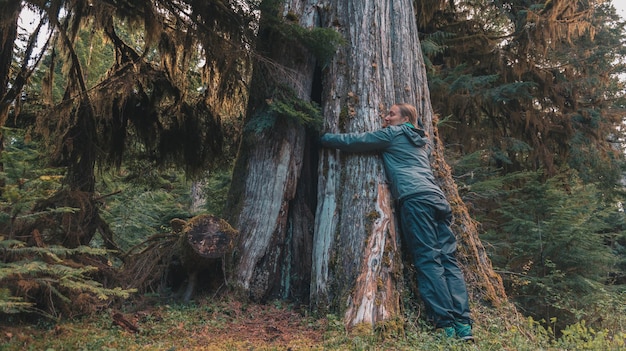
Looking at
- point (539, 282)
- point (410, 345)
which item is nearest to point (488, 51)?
point (539, 282)

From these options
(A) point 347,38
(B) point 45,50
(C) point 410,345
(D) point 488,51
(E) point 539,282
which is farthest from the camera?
(D) point 488,51

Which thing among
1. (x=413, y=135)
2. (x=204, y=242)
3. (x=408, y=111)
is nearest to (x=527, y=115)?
(x=408, y=111)

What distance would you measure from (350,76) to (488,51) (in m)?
6.81

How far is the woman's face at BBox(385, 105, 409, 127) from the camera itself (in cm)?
538

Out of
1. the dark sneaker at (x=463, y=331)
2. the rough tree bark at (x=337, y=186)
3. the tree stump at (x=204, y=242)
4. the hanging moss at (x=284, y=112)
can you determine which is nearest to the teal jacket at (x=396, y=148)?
the rough tree bark at (x=337, y=186)

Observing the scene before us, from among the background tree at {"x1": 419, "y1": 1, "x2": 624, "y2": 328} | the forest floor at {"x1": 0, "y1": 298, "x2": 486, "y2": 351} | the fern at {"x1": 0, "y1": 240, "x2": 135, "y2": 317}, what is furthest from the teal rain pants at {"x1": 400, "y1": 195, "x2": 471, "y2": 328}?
the background tree at {"x1": 419, "y1": 1, "x2": 624, "y2": 328}

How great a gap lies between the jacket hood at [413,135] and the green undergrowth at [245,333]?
1895 millimetres

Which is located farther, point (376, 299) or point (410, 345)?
point (376, 299)

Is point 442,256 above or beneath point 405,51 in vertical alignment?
beneath

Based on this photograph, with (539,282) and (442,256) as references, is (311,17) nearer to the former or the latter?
(442,256)

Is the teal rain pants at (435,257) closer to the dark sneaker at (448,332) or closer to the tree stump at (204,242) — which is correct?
the dark sneaker at (448,332)

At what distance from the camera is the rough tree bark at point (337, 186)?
473 cm

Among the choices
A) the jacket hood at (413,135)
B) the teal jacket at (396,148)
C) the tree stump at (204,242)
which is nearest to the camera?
the tree stump at (204,242)

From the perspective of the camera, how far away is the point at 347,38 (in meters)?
5.93
